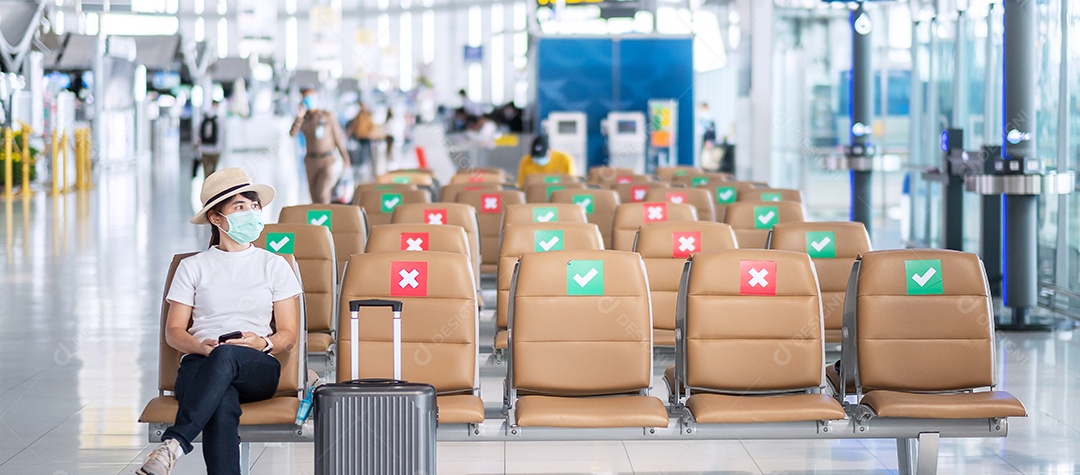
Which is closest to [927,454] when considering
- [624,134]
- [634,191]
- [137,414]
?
[137,414]

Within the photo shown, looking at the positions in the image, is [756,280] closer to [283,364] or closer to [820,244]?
[820,244]

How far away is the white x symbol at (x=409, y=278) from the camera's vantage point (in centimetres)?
461

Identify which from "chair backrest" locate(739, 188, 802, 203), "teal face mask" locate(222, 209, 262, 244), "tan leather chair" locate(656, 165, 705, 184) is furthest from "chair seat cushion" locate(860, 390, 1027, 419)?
"tan leather chair" locate(656, 165, 705, 184)

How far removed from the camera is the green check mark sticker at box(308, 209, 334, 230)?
6998 millimetres

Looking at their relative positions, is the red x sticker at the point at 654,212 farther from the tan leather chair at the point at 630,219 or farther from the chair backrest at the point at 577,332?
the chair backrest at the point at 577,332

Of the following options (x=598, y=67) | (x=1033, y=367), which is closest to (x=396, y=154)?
(x=598, y=67)

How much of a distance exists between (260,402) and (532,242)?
2021 mm

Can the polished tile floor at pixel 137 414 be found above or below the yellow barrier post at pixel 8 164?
below

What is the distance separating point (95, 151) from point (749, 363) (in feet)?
83.3

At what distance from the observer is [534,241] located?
19.6 ft

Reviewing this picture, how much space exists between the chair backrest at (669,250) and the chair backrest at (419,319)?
144 centimetres

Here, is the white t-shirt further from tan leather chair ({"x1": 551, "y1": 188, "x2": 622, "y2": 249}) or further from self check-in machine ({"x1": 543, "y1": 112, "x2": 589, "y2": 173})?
self check-in machine ({"x1": 543, "y1": 112, "x2": 589, "y2": 173})

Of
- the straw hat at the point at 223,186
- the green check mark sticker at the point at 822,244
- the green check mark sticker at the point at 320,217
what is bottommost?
the green check mark sticker at the point at 822,244

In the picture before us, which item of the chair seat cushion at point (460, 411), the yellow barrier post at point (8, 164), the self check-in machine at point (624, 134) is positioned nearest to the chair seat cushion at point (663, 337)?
the chair seat cushion at point (460, 411)
